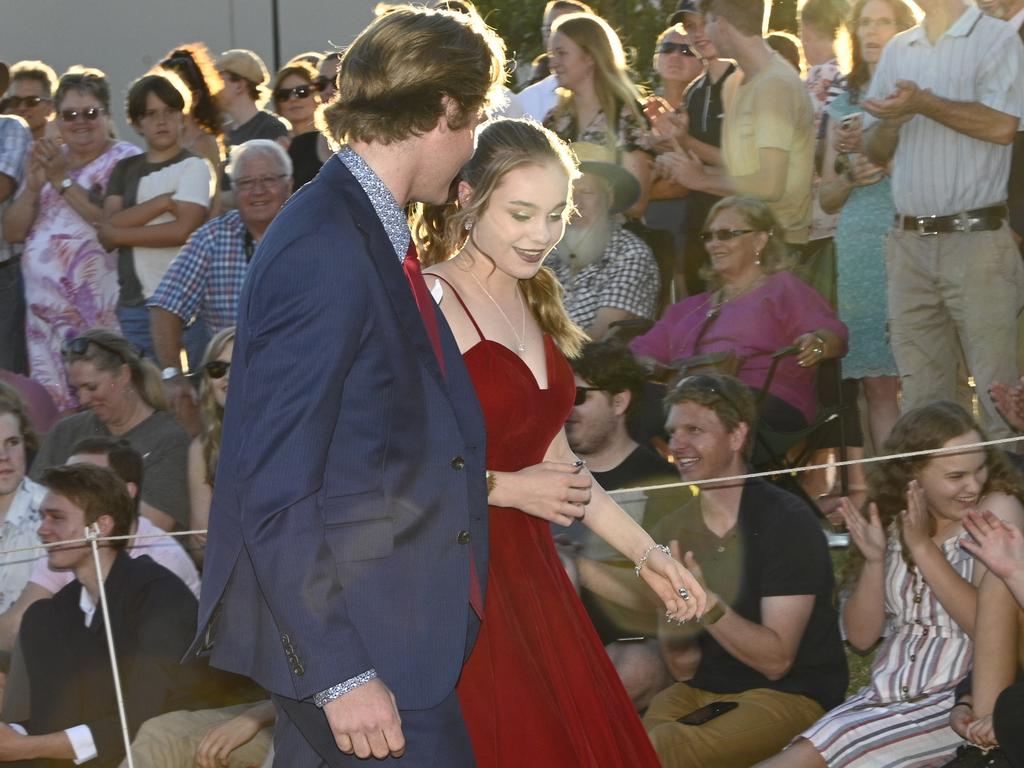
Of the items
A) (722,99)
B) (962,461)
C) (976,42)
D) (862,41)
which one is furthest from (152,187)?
(962,461)

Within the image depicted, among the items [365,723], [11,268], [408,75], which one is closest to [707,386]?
[408,75]

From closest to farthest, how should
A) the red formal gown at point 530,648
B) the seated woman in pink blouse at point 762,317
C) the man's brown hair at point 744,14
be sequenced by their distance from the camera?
the red formal gown at point 530,648 → the seated woman in pink blouse at point 762,317 → the man's brown hair at point 744,14

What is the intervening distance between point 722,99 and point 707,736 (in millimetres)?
2690

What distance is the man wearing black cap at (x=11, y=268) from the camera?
7184 millimetres

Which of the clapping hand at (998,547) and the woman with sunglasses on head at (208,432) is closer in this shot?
the clapping hand at (998,547)

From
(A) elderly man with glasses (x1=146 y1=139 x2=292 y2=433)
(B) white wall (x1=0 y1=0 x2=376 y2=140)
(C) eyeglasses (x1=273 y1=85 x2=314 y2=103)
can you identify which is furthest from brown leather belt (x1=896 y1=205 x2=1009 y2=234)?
(B) white wall (x1=0 y1=0 x2=376 y2=140)

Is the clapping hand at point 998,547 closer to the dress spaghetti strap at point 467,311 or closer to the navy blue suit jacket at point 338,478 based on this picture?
the dress spaghetti strap at point 467,311

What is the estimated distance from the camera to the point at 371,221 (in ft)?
7.92

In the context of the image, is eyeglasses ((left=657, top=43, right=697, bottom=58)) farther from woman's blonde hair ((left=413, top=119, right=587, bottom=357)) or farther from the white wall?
woman's blonde hair ((left=413, top=119, right=587, bottom=357))

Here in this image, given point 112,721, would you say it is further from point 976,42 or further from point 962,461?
point 976,42

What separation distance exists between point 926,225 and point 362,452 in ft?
11.3

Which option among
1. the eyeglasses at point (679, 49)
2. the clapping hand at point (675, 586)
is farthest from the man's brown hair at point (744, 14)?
the clapping hand at point (675, 586)

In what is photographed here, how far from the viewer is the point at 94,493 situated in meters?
4.79

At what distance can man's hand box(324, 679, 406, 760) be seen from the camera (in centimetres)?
225
